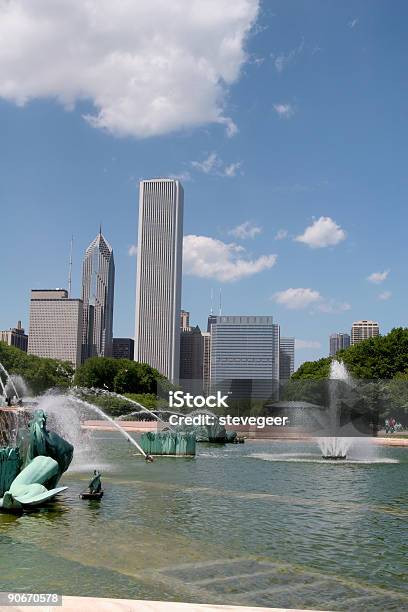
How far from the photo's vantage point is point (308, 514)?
71.1 ft

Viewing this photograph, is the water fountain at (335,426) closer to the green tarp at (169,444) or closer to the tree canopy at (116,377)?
the green tarp at (169,444)

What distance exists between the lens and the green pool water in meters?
12.6

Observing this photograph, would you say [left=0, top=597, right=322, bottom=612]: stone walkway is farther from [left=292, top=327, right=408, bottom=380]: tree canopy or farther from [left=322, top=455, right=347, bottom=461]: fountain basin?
[left=292, top=327, right=408, bottom=380]: tree canopy

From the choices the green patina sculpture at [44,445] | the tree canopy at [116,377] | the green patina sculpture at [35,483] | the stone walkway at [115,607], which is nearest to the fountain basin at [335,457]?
the green patina sculpture at [44,445]

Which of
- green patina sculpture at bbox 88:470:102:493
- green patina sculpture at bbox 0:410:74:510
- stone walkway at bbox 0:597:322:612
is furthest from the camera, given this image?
green patina sculpture at bbox 88:470:102:493

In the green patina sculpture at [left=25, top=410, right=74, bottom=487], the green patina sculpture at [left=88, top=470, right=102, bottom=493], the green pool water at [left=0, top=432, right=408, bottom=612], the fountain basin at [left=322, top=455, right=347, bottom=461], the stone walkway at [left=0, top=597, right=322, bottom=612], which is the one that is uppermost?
the green patina sculpture at [left=25, top=410, right=74, bottom=487]

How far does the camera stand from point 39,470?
69.2 feet

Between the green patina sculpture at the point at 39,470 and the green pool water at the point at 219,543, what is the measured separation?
0.49 metres

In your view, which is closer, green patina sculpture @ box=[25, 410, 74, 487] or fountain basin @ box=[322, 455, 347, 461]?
green patina sculpture @ box=[25, 410, 74, 487]

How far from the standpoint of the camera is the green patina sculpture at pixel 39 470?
20109 millimetres

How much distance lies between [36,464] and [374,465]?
1031 inches

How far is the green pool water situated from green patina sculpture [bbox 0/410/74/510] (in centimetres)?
49

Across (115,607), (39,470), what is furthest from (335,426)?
(115,607)

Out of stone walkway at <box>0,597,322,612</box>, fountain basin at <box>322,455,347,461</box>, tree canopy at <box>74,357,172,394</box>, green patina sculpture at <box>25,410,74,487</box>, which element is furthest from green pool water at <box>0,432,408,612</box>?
tree canopy at <box>74,357,172,394</box>
